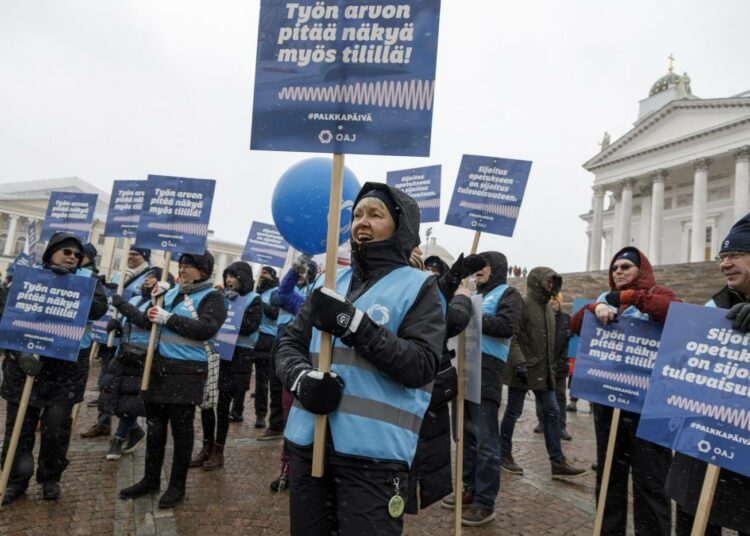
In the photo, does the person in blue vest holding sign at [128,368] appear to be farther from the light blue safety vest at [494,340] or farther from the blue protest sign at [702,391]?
the blue protest sign at [702,391]

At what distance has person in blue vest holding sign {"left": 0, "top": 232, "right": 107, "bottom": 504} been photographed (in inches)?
155

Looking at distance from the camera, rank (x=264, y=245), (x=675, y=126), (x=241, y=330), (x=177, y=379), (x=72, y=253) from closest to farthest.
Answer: (x=177, y=379), (x=72, y=253), (x=241, y=330), (x=264, y=245), (x=675, y=126)

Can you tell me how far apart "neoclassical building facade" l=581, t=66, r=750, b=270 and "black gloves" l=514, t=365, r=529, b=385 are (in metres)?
39.3

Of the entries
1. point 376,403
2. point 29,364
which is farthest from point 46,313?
point 376,403

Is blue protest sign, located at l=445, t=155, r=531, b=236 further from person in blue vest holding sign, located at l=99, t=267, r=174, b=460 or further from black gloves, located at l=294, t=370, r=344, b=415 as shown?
black gloves, located at l=294, t=370, r=344, b=415

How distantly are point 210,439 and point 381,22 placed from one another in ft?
15.1

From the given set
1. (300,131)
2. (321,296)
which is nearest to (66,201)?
(300,131)

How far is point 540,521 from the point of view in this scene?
13.5 ft

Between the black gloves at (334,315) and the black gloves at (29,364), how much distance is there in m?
3.11

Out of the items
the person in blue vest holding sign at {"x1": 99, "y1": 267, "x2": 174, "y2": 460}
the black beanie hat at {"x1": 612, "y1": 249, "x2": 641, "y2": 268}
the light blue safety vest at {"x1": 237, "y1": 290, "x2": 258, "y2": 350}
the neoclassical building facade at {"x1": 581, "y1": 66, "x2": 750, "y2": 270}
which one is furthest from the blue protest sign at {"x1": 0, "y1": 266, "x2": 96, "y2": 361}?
→ the neoclassical building facade at {"x1": 581, "y1": 66, "x2": 750, "y2": 270}

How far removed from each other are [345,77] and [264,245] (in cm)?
833

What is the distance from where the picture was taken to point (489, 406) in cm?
429

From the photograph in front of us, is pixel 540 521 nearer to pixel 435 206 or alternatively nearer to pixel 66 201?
pixel 435 206

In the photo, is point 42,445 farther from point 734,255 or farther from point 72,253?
point 734,255
